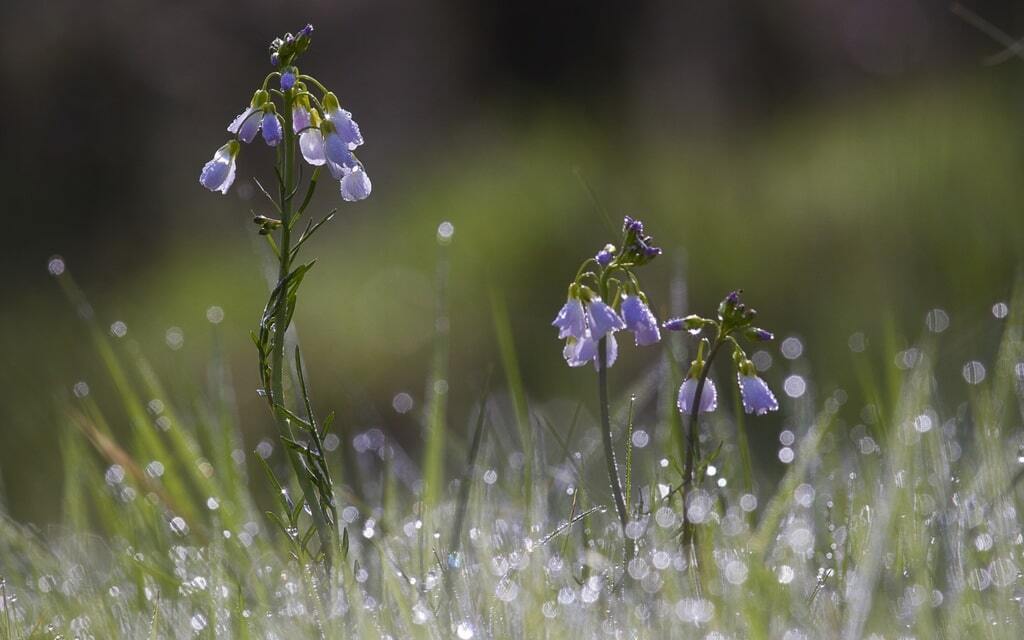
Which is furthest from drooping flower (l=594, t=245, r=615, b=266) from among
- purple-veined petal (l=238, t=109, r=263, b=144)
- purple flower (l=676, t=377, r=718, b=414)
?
purple-veined petal (l=238, t=109, r=263, b=144)

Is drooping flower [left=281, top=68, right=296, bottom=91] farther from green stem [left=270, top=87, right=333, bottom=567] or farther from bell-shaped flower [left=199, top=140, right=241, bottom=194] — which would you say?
bell-shaped flower [left=199, top=140, right=241, bottom=194]

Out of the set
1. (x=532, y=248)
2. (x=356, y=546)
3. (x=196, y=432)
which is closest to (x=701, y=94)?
(x=532, y=248)

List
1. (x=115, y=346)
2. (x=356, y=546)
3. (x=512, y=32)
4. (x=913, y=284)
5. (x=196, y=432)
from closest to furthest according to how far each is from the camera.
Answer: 1. (x=356, y=546)
2. (x=196, y=432)
3. (x=913, y=284)
4. (x=115, y=346)
5. (x=512, y=32)

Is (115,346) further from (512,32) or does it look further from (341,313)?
(512,32)

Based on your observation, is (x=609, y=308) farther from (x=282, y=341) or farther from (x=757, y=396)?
(x=282, y=341)

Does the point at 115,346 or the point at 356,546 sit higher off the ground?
the point at 115,346

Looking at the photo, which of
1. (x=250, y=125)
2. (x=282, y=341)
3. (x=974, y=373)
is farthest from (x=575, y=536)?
(x=974, y=373)

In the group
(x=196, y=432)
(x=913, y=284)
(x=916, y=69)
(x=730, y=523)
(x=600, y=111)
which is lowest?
(x=730, y=523)

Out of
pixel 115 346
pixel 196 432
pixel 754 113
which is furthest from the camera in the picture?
pixel 754 113
